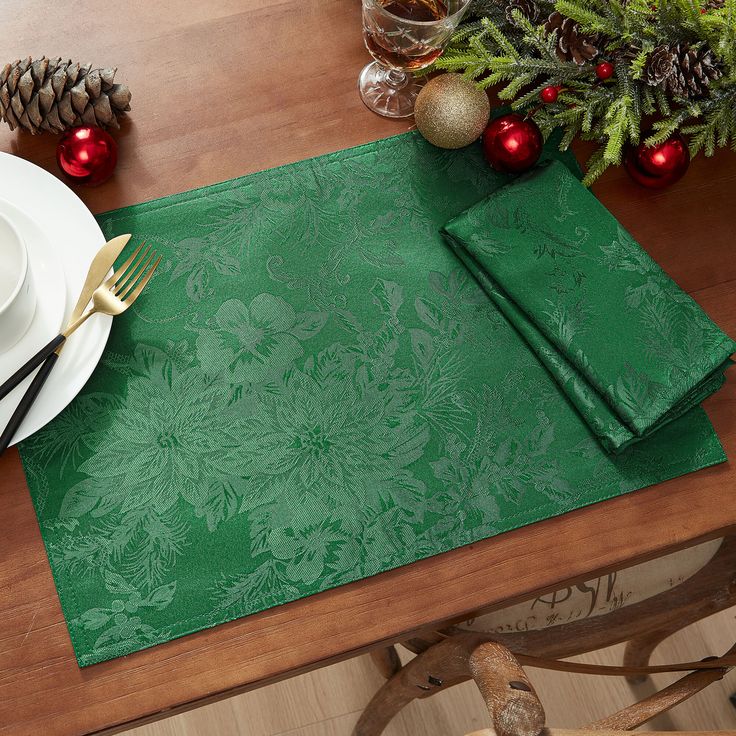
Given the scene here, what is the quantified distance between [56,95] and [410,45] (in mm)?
352

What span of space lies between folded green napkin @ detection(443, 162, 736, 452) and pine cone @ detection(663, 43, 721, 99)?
5.1 inches

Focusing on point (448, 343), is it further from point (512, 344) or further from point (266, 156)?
point (266, 156)

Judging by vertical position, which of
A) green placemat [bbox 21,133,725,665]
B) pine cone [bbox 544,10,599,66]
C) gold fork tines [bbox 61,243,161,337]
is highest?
pine cone [bbox 544,10,599,66]

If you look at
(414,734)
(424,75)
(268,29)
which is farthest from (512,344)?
(414,734)

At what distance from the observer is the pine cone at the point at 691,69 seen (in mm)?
721

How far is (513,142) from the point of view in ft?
2.49

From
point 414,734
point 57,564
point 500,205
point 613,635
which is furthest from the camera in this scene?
point 414,734

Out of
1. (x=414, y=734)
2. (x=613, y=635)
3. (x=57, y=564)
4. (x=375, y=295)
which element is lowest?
(x=414, y=734)

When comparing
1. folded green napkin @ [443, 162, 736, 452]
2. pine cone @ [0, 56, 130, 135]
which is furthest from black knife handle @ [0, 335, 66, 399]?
folded green napkin @ [443, 162, 736, 452]

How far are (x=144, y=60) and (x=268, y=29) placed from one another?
5.6 inches

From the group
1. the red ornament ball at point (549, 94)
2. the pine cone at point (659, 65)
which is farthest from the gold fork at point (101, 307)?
the pine cone at point (659, 65)

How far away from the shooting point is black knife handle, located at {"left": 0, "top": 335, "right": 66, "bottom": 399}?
66 cm

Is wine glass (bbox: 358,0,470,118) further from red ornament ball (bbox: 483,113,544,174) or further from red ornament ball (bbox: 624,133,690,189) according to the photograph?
red ornament ball (bbox: 624,133,690,189)

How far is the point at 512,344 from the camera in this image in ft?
2.46
